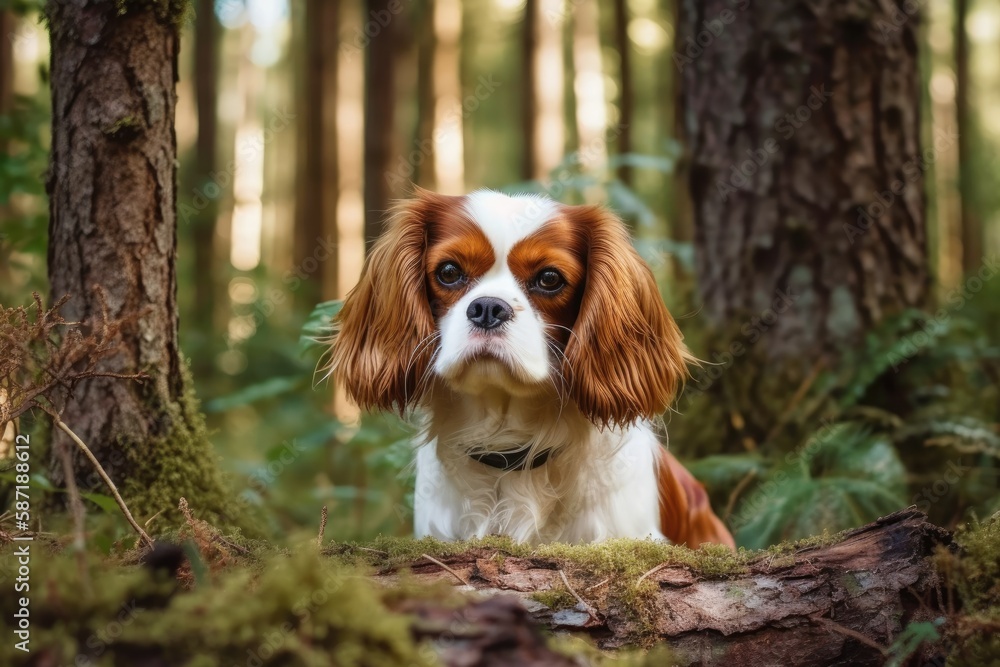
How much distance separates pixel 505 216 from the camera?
3031mm

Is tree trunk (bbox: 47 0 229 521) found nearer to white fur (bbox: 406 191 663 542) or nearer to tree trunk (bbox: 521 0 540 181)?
white fur (bbox: 406 191 663 542)

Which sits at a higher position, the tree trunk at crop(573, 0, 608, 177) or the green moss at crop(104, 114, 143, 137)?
the tree trunk at crop(573, 0, 608, 177)

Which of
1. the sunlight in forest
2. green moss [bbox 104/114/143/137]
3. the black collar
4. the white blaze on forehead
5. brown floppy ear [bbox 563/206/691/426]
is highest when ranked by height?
the sunlight in forest

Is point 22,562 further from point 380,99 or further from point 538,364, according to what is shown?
point 380,99

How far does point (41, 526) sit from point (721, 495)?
3042 mm

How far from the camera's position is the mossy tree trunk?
15.0 ft

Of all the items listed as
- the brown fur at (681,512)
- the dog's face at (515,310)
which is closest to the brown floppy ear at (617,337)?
the dog's face at (515,310)

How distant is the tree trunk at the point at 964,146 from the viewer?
11867mm

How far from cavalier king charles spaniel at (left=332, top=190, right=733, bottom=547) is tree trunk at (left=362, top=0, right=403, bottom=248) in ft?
18.1

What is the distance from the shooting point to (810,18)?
460cm

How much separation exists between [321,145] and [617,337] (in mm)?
10214

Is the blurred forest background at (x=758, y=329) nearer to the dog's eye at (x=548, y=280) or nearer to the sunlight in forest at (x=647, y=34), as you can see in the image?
the dog's eye at (x=548, y=280)

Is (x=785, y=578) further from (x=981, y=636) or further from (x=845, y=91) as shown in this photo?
Answer: (x=845, y=91)

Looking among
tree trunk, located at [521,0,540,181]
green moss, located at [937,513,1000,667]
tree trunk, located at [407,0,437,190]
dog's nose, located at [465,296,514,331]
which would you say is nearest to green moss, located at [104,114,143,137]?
dog's nose, located at [465,296,514,331]
